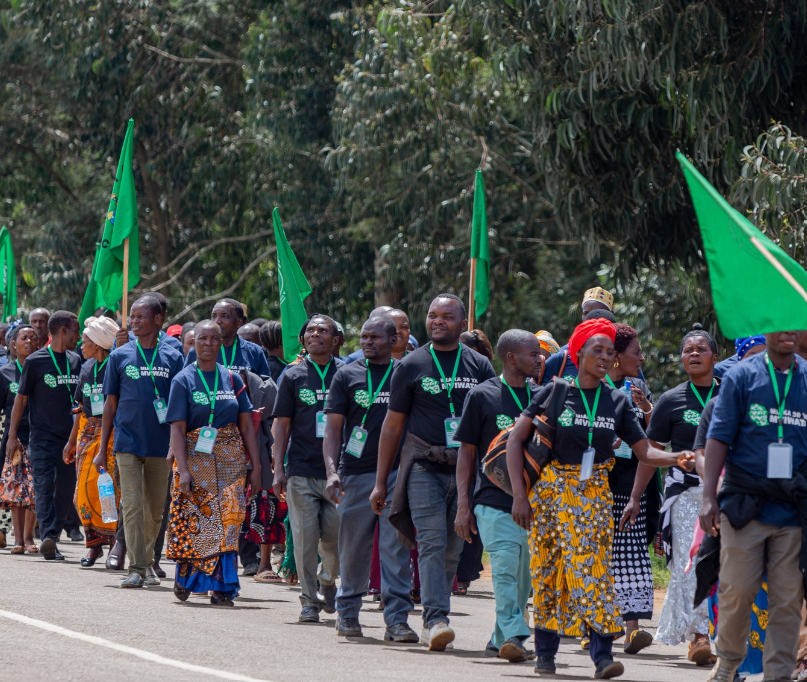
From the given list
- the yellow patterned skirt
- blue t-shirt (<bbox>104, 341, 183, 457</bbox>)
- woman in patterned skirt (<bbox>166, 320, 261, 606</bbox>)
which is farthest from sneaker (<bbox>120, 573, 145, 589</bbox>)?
the yellow patterned skirt

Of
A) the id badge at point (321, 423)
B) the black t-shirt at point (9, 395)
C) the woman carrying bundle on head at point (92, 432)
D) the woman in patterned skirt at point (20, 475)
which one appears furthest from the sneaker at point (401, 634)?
the black t-shirt at point (9, 395)

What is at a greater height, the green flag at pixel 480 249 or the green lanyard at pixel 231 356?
the green flag at pixel 480 249

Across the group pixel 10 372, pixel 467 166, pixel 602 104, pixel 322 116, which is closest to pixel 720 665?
pixel 10 372

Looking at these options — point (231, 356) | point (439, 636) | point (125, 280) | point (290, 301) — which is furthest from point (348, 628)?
point (125, 280)

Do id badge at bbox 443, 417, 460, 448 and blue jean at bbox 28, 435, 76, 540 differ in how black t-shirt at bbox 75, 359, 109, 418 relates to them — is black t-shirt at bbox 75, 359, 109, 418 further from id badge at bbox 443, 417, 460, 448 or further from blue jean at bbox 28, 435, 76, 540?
id badge at bbox 443, 417, 460, 448

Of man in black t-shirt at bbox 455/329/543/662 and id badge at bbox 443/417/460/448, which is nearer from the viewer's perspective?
man in black t-shirt at bbox 455/329/543/662

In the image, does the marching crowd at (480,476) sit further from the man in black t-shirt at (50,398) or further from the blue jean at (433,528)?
the man in black t-shirt at (50,398)

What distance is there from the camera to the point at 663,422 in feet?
27.9

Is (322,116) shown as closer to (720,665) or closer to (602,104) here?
(602,104)

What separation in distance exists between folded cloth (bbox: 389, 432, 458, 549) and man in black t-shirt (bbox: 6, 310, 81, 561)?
213 inches

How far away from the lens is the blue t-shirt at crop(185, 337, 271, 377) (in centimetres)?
1164

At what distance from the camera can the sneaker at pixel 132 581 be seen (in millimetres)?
10664

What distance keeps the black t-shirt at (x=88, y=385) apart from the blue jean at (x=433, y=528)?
167 inches

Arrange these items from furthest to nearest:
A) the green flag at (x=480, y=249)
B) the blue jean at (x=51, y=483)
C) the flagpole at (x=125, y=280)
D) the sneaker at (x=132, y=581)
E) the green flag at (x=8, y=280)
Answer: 1. the green flag at (x=8, y=280)
2. the green flag at (x=480, y=249)
3. the blue jean at (x=51, y=483)
4. the flagpole at (x=125, y=280)
5. the sneaker at (x=132, y=581)
